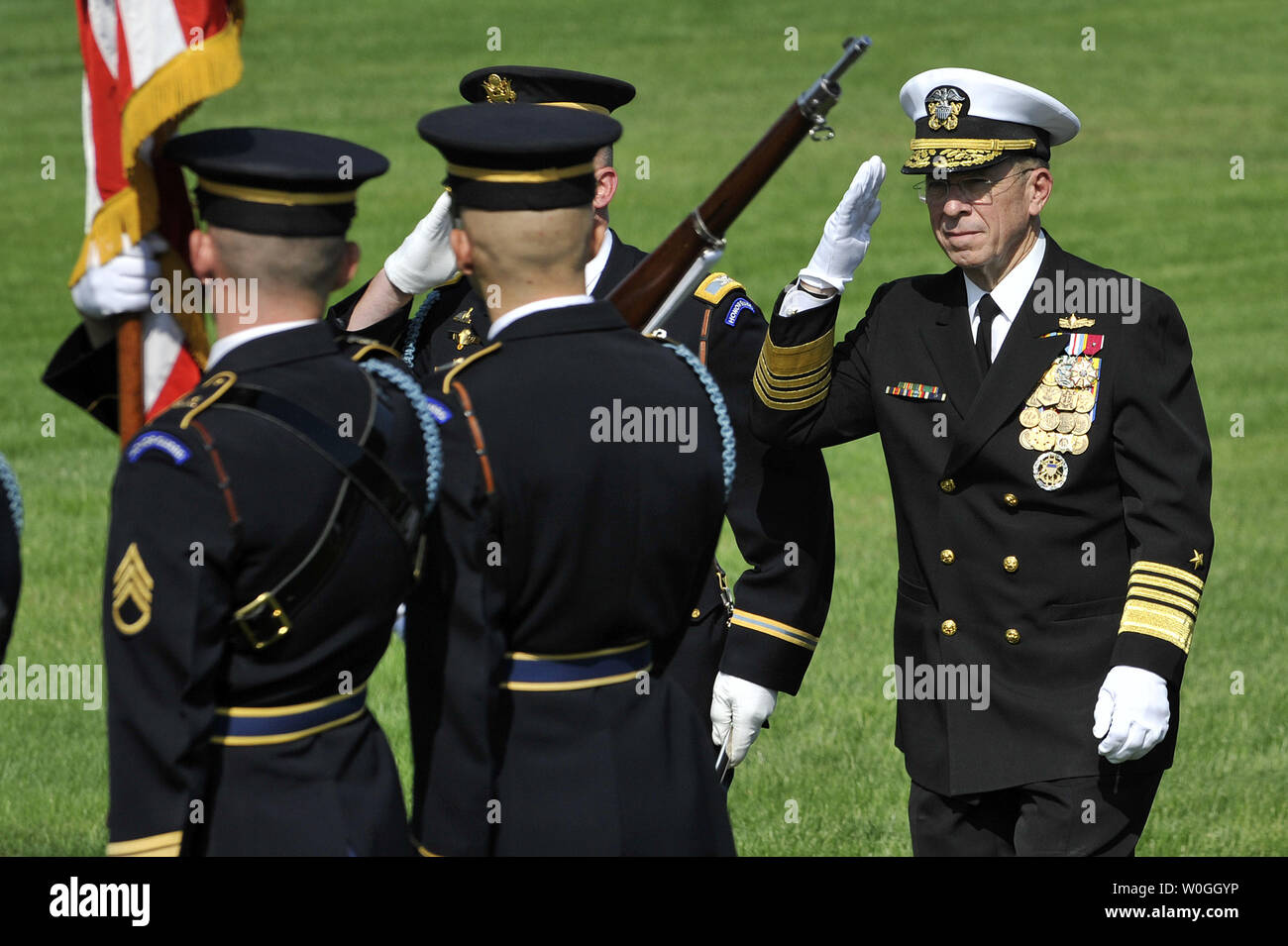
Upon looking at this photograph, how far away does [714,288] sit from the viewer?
17.9 feet

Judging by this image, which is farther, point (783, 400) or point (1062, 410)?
point (783, 400)

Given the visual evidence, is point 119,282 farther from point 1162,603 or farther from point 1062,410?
point 1162,603

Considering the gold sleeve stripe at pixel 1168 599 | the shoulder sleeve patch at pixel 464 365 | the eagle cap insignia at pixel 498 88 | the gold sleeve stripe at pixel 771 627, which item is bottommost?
the gold sleeve stripe at pixel 771 627

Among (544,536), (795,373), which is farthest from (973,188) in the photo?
(544,536)

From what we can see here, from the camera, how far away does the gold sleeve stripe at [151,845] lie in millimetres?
3426

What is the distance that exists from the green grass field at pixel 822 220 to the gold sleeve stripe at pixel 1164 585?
7.50 feet

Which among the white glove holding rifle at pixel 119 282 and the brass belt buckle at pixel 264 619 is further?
the white glove holding rifle at pixel 119 282

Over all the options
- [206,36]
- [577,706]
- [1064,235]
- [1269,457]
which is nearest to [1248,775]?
[577,706]

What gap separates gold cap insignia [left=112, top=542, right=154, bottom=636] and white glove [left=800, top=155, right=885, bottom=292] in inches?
79.2

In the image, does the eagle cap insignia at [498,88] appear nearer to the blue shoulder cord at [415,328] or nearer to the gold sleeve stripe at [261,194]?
the blue shoulder cord at [415,328]

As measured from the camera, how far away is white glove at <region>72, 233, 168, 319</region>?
3596 mm

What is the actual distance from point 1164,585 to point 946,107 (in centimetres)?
137

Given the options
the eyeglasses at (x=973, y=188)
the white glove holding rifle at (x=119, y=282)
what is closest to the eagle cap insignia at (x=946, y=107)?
the eyeglasses at (x=973, y=188)
